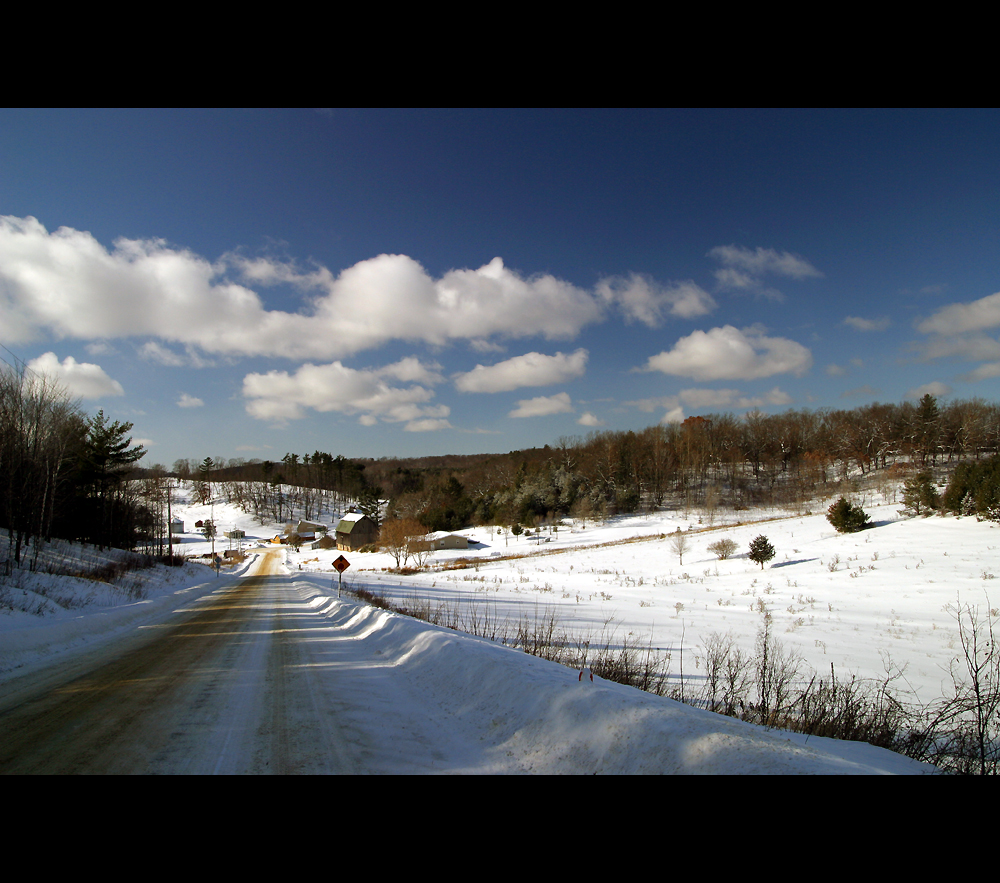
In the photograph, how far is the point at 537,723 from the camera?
5.12 m

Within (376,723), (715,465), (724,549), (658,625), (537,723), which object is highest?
(715,465)

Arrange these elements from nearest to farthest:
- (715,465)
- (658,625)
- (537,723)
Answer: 1. (537,723)
2. (658,625)
3. (715,465)

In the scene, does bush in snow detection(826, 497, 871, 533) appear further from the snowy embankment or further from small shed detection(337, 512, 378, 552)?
small shed detection(337, 512, 378, 552)

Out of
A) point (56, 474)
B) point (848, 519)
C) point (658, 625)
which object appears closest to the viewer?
point (658, 625)

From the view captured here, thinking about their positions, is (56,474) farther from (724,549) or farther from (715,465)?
(715,465)

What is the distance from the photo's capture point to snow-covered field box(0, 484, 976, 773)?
440cm

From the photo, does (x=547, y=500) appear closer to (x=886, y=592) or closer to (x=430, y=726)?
(x=886, y=592)

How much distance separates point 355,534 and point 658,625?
76.7 meters

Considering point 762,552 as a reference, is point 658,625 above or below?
below

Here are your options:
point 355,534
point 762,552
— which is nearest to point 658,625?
point 762,552

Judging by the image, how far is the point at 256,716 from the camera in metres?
5.74

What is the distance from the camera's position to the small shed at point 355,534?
8700cm
